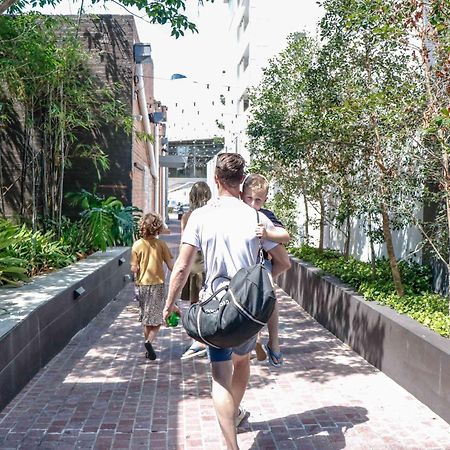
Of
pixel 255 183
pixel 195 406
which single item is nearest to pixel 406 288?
pixel 255 183

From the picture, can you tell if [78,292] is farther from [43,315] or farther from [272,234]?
[272,234]

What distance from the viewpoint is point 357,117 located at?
6559mm


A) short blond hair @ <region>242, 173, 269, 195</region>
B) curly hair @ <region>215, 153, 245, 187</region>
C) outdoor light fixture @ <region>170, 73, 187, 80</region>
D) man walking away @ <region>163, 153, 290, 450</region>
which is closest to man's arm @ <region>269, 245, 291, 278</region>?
man walking away @ <region>163, 153, 290, 450</region>

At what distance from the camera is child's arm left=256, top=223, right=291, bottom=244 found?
11.5 ft

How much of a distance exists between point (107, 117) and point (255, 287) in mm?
10928

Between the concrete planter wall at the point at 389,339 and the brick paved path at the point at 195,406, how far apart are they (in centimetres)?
12

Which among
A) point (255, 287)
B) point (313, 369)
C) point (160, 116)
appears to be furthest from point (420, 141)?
point (160, 116)

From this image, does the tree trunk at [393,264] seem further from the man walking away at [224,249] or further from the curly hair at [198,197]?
the man walking away at [224,249]

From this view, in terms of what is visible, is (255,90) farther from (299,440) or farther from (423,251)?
(299,440)

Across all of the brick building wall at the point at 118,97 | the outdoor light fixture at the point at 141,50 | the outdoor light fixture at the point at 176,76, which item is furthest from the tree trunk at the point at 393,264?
the outdoor light fixture at the point at 176,76

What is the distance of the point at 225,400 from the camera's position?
11.3ft

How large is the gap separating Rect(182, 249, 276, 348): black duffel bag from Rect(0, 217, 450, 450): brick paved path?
44.9 inches

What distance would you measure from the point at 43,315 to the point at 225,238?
313 cm

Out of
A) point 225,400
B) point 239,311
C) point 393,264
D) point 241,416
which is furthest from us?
point 393,264
